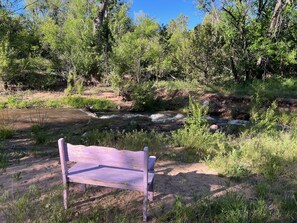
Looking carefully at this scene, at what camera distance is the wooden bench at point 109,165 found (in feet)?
8.07

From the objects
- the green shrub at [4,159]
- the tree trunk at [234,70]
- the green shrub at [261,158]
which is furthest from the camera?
the tree trunk at [234,70]

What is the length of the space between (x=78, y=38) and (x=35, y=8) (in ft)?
59.8

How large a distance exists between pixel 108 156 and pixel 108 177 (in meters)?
0.28

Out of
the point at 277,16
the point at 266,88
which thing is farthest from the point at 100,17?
the point at 266,88

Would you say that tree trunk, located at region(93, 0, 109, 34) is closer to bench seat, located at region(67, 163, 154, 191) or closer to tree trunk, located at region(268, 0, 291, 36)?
tree trunk, located at region(268, 0, 291, 36)

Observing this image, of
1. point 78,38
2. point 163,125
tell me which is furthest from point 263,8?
point 78,38

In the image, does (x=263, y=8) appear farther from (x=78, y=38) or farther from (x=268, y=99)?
(x=78, y=38)

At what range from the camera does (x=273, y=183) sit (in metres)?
3.36

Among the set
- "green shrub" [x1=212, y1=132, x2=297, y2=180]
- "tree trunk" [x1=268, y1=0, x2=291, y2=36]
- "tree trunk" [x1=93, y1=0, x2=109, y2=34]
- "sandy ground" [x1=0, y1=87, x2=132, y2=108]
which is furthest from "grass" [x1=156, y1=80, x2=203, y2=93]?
"green shrub" [x1=212, y1=132, x2=297, y2=180]

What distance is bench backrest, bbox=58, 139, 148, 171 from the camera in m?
2.44

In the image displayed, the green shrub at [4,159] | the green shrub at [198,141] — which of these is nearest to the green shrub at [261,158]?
the green shrub at [198,141]

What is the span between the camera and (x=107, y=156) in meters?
2.51

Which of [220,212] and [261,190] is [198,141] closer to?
[261,190]

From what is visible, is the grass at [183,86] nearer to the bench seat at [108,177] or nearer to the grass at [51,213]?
the bench seat at [108,177]
